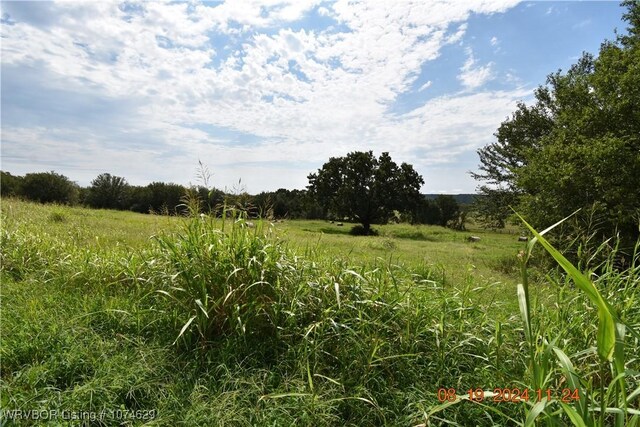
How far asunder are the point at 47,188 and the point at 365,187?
2869 cm

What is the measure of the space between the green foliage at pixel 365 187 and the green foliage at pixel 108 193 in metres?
16.7

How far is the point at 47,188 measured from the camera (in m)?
31.0

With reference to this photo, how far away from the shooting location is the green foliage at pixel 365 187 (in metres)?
31.6

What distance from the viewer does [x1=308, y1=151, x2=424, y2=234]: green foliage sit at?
31625 mm

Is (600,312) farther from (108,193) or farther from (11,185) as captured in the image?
(11,185)

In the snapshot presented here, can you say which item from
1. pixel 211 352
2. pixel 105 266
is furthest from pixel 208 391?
pixel 105 266

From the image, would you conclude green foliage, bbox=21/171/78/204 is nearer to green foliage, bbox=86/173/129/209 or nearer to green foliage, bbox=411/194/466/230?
green foliage, bbox=86/173/129/209

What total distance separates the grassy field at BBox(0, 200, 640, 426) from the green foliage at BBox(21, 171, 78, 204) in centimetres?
3290

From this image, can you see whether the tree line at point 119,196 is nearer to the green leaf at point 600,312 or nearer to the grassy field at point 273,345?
the grassy field at point 273,345

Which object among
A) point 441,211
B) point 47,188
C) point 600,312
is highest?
point 47,188
